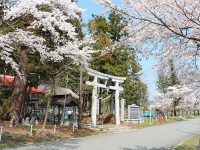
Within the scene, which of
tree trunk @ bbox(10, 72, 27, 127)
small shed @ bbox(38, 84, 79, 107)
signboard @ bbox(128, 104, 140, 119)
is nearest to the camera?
tree trunk @ bbox(10, 72, 27, 127)

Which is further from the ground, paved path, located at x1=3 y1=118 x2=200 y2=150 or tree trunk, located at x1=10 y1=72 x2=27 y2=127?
tree trunk, located at x1=10 y1=72 x2=27 y2=127

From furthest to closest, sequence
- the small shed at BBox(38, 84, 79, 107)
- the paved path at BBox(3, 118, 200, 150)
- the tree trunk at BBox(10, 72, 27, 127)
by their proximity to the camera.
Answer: the small shed at BBox(38, 84, 79, 107) → the tree trunk at BBox(10, 72, 27, 127) → the paved path at BBox(3, 118, 200, 150)

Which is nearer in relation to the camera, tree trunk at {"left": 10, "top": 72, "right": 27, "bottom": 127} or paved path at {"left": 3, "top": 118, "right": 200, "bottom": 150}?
paved path at {"left": 3, "top": 118, "right": 200, "bottom": 150}

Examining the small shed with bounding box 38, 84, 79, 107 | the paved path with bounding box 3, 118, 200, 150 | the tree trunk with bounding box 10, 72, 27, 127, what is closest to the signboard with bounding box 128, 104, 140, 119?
the small shed with bounding box 38, 84, 79, 107

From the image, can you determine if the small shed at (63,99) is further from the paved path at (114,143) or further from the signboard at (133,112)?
the signboard at (133,112)

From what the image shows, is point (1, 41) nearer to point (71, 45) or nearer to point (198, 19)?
point (198, 19)

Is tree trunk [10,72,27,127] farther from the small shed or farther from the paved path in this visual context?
the paved path

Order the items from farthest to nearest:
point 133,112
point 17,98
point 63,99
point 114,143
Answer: point 133,112
point 63,99
point 17,98
point 114,143

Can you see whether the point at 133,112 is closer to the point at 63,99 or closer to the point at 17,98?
the point at 63,99

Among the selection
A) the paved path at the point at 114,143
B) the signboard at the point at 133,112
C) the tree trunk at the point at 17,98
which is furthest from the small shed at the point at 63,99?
the signboard at the point at 133,112

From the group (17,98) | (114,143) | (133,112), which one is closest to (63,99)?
(17,98)

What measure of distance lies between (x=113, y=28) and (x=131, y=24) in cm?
3709

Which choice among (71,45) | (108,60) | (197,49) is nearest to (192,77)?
(197,49)

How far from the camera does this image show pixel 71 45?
17797 mm
